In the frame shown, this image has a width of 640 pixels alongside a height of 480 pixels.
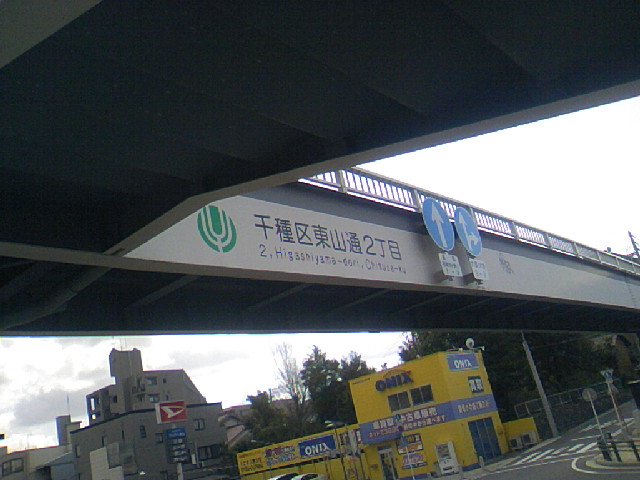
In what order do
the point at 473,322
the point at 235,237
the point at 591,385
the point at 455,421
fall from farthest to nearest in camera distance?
the point at 591,385 < the point at 455,421 < the point at 473,322 < the point at 235,237

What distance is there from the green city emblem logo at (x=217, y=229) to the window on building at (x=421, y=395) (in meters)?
27.0

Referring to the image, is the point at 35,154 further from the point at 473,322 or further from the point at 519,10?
the point at 473,322

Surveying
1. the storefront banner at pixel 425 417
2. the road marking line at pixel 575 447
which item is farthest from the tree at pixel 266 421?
the road marking line at pixel 575 447

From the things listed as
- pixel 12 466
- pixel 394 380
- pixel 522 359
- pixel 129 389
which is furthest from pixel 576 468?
pixel 12 466

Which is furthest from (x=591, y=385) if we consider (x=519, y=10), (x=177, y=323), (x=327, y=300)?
(x=519, y=10)

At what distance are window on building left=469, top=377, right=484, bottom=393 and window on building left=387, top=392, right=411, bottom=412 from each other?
13.4 ft

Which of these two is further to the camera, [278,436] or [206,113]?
[278,436]

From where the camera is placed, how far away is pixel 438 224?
11750 mm

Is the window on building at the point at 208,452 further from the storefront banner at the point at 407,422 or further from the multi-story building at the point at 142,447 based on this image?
the storefront banner at the point at 407,422

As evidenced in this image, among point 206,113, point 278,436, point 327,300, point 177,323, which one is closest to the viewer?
point 206,113

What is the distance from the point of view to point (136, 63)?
3.69m

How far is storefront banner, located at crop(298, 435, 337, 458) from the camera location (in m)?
36.7

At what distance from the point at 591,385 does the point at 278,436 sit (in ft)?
99.2

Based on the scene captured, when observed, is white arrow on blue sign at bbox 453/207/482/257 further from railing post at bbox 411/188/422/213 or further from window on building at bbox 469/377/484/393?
window on building at bbox 469/377/484/393
